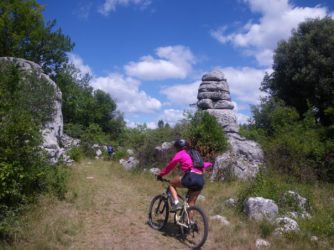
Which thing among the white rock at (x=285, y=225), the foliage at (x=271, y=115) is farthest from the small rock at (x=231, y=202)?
the foliage at (x=271, y=115)

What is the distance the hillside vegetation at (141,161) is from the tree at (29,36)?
97mm

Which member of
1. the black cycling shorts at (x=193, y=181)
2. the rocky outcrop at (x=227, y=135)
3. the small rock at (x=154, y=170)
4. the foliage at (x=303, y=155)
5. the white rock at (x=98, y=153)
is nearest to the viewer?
the black cycling shorts at (x=193, y=181)

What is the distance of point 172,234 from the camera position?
499 cm

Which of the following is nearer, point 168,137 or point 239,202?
point 239,202

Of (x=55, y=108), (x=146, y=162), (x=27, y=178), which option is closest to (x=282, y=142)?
(x=146, y=162)

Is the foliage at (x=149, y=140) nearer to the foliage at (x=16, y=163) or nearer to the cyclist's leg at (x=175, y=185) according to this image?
the foliage at (x=16, y=163)

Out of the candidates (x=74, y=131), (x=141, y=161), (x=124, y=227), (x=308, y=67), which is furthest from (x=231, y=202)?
(x=74, y=131)

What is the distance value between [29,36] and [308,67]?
25048 mm

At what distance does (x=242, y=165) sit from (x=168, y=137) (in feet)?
16.4

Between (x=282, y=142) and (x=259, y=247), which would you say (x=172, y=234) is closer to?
(x=259, y=247)

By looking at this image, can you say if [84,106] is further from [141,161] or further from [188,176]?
[188,176]

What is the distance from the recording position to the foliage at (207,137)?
11152 mm

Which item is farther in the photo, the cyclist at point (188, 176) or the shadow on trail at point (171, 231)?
the shadow on trail at point (171, 231)

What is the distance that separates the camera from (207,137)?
37.2ft
